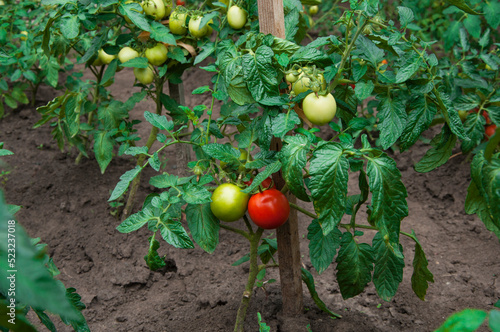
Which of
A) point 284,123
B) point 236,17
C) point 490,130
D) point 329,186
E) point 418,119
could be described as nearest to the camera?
point 329,186

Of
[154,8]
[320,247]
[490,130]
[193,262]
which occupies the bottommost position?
[193,262]

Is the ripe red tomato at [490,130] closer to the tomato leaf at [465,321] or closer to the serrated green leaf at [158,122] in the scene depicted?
the serrated green leaf at [158,122]

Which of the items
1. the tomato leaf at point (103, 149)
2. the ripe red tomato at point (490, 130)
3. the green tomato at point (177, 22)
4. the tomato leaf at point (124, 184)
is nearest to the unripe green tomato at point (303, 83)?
the tomato leaf at point (124, 184)

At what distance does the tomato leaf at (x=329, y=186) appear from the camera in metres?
1.04

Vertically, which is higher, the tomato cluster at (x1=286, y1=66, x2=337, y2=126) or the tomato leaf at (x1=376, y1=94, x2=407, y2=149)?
the tomato cluster at (x1=286, y1=66, x2=337, y2=126)

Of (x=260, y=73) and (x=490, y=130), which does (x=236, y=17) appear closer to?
(x=260, y=73)

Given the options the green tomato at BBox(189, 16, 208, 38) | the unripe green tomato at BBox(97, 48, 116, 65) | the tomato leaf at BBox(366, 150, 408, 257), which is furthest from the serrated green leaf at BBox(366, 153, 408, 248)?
the unripe green tomato at BBox(97, 48, 116, 65)

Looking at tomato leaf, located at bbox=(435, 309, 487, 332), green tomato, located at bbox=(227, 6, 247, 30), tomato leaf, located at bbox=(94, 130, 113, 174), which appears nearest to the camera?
tomato leaf, located at bbox=(435, 309, 487, 332)

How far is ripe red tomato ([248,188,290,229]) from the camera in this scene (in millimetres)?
1228

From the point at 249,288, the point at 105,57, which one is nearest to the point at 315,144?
the point at 249,288

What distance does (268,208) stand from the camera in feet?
4.01

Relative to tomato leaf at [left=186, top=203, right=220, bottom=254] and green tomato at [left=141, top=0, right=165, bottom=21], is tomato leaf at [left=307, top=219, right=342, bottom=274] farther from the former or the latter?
green tomato at [left=141, top=0, right=165, bottom=21]

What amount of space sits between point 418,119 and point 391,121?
9 centimetres

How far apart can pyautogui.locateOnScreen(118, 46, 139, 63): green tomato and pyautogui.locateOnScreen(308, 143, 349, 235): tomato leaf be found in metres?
1.13
